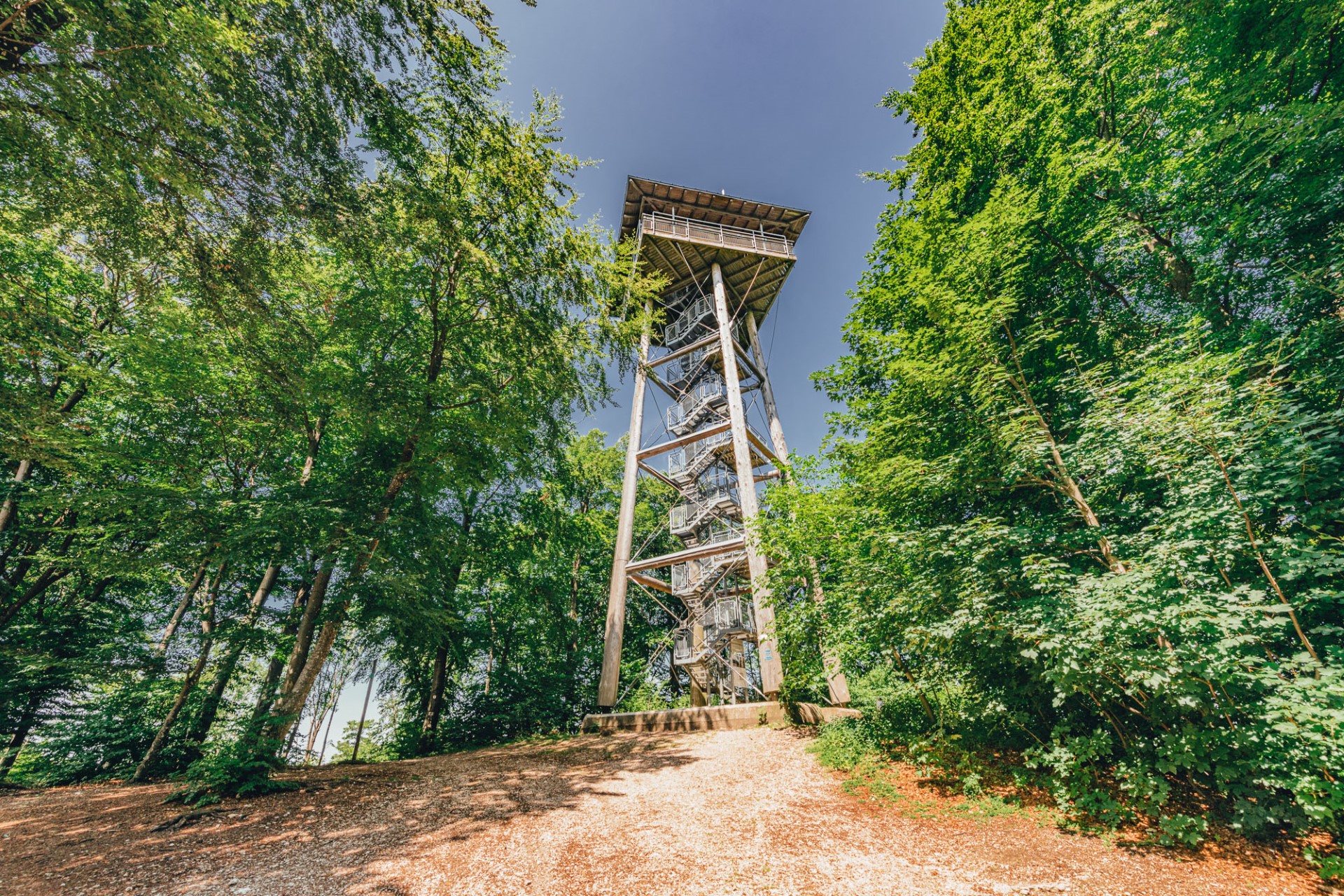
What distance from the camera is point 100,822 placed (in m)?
5.48

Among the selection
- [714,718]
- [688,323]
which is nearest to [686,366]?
[688,323]

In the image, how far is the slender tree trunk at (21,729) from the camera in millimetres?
10547

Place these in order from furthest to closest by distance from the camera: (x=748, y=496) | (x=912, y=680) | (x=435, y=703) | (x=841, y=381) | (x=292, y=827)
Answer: (x=435, y=703) → (x=748, y=496) → (x=841, y=381) → (x=912, y=680) → (x=292, y=827)

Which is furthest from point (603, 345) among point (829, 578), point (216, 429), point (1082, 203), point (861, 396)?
point (1082, 203)

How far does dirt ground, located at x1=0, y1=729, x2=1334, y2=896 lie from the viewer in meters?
3.63

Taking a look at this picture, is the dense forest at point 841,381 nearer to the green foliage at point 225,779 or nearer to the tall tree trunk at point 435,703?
the green foliage at point 225,779

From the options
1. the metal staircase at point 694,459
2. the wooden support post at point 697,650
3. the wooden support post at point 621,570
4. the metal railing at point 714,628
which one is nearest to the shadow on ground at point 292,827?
the wooden support post at point 621,570

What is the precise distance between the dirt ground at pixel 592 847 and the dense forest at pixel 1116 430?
86 centimetres

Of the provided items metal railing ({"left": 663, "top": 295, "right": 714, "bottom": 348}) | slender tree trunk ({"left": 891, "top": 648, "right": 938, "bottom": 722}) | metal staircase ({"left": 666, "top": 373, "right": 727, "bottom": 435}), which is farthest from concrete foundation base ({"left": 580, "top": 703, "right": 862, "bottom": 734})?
metal railing ({"left": 663, "top": 295, "right": 714, "bottom": 348})

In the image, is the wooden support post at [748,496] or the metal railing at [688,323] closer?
the wooden support post at [748,496]

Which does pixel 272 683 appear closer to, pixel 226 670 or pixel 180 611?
pixel 226 670

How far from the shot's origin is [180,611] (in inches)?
470

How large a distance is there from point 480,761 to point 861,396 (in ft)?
32.3

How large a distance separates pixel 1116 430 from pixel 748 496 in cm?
804
